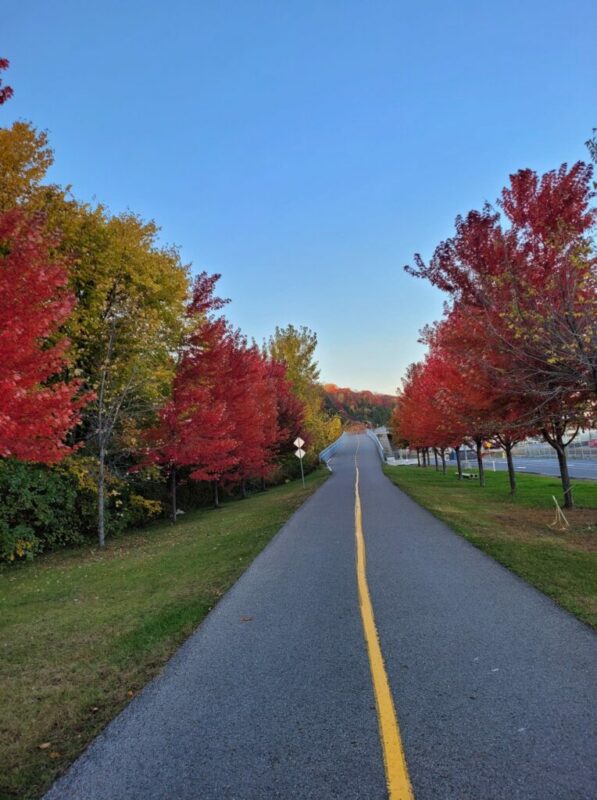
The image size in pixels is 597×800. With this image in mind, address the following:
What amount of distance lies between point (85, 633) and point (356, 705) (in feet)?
12.9

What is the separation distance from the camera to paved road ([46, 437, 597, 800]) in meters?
2.99

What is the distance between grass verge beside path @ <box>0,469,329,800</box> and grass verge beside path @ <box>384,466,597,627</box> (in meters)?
4.46

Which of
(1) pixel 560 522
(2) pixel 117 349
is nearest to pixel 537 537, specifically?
(1) pixel 560 522

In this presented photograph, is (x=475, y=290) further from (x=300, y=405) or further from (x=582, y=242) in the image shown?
(x=300, y=405)

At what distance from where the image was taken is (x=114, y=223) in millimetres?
15555

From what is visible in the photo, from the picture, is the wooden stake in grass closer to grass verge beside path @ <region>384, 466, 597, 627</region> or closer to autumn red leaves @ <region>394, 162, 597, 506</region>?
grass verge beside path @ <region>384, 466, 597, 627</region>

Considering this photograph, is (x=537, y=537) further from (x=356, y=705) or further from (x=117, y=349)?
(x=117, y=349)

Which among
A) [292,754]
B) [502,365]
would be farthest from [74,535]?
[292,754]

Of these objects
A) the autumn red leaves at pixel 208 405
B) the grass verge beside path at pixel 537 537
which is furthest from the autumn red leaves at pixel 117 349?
the grass verge beside path at pixel 537 537

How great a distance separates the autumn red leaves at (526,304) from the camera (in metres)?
8.48

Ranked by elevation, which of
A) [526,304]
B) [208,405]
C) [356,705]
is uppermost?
[526,304]

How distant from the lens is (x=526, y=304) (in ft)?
30.3

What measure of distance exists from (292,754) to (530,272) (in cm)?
982

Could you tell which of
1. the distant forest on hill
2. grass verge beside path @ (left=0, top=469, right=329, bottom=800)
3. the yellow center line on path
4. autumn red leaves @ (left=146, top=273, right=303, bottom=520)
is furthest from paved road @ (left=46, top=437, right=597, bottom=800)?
the distant forest on hill
